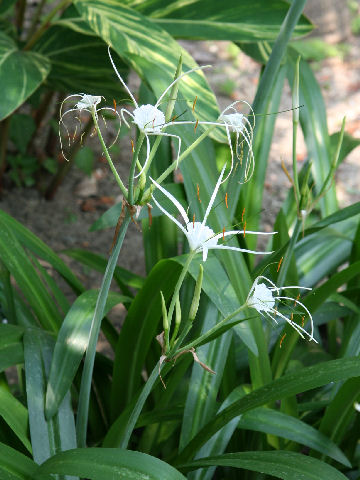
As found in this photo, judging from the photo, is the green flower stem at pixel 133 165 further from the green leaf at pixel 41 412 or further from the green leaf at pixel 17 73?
the green leaf at pixel 17 73

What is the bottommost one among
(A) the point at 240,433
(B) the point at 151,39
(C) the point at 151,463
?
(A) the point at 240,433

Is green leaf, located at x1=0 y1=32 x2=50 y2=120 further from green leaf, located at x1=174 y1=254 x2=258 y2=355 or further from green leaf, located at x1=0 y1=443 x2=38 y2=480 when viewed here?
green leaf, located at x1=0 y1=443 x2=38 y2=480

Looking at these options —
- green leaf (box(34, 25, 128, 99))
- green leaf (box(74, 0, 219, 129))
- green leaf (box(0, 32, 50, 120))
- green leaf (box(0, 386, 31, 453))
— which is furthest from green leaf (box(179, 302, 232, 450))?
green leaf (box(34, 25, 128, 99))

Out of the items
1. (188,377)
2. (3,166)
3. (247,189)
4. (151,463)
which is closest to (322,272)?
(247,189)

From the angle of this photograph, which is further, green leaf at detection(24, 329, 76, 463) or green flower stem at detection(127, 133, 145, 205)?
green leaf at detection(24, 329, 76, 463)

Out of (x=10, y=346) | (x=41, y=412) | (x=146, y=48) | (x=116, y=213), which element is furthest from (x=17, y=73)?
(x=41, y=412)

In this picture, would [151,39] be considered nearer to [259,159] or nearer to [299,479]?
[259,159]

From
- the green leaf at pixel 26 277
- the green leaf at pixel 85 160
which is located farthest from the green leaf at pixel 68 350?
the green leaf at pixel 85 160

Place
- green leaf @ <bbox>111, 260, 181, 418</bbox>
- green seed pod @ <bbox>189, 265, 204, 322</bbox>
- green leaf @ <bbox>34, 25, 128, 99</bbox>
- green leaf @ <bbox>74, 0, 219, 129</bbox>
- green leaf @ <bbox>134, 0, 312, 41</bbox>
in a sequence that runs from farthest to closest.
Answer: green leaf @ <bbox>34, 25, 128, 99</bbox> → green leaf @ <bbox>134, 0, 312, 41</bbox> → green leaf @ <bbox>74, 0, 219, 129</bbox> → green leaf @ <bbox>111, 260, 181, 418</bbox> → green seed pod @ <bbox>189, 265, 204, 322</bbox>
